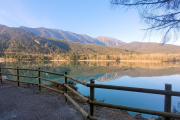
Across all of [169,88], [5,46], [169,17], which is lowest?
[169,88]

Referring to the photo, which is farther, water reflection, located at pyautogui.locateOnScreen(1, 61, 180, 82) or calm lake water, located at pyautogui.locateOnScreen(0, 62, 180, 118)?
water reflection, located at pyautogui.locateOnScreen(1, 61, 180, 82)

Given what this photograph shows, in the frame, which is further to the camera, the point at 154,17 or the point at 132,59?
the point at 132,59

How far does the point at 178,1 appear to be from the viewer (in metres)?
2.09

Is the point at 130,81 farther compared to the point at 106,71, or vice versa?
the point at 106,71

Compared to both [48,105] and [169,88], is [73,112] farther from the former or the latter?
[169,88]

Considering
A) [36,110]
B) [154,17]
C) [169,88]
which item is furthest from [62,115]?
[154,17]

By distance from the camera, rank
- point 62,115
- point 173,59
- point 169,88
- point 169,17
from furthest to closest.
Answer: point 173,59 < point 62,115 < point 169,17 < point 169,88

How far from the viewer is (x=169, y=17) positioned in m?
2.26

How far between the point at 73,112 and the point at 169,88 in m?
2.80

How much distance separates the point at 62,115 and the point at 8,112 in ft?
5.63

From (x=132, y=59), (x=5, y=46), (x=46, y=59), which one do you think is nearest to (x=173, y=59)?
(x=132, y=59)

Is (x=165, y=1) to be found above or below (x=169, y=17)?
above

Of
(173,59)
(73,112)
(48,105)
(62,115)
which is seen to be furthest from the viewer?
(173,59)

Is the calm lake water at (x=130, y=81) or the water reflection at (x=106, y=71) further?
the water reflection at (x=106, y=71)
